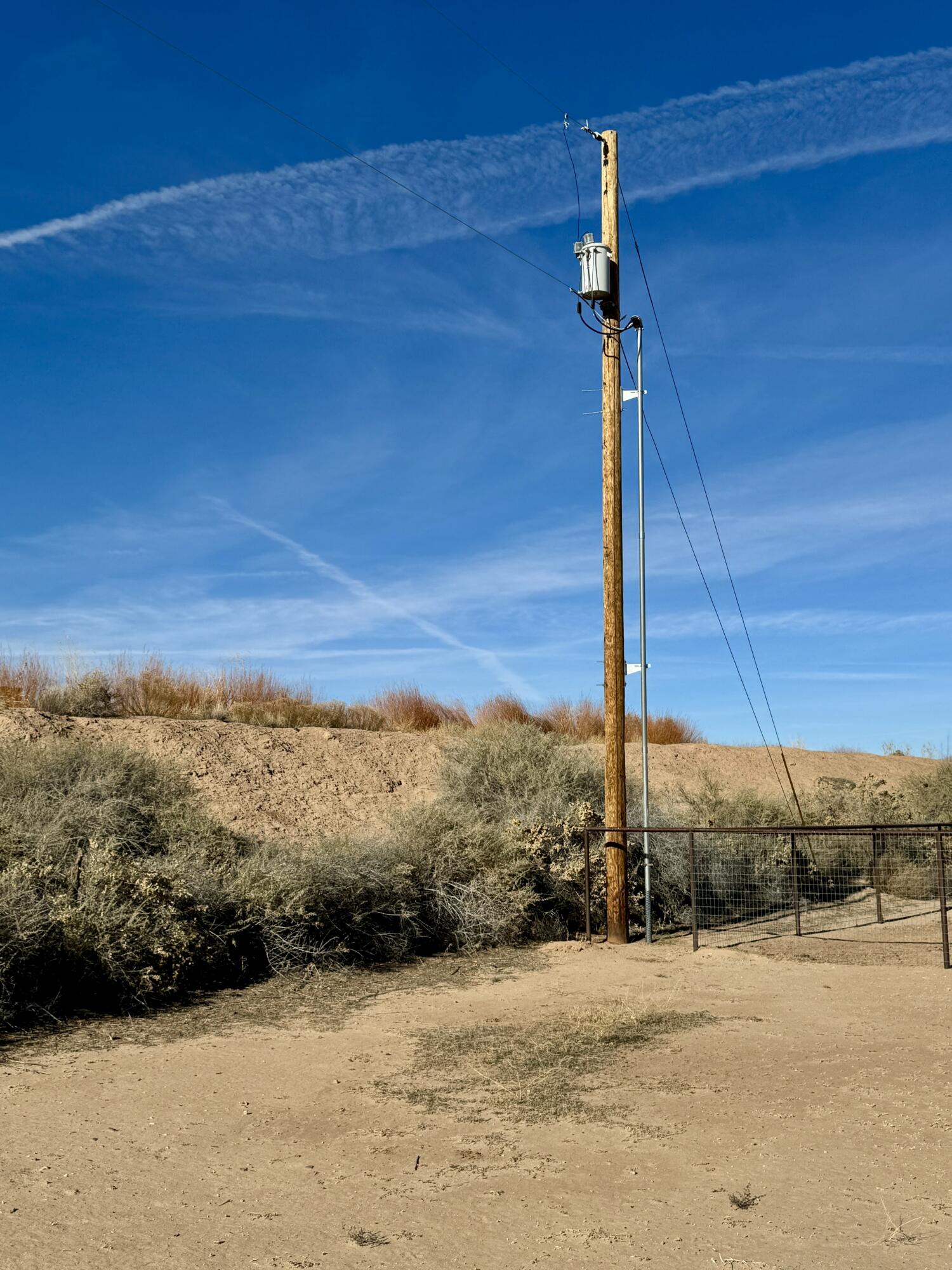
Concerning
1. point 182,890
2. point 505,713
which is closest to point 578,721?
point 505,713

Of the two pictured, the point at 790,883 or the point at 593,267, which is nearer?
the point at 593,267

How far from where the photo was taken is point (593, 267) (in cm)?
1409

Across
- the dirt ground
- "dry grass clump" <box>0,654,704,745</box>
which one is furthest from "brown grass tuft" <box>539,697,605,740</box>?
the dirt ground

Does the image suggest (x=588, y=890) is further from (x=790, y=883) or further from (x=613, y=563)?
(x=790, y=883)

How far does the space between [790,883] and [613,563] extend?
23.3 feet

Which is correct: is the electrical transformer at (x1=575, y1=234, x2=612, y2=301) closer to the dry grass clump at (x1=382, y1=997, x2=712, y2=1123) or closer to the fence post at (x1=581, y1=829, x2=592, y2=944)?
the fence post at (x1=581, y1=829, x2=592, y2=944)

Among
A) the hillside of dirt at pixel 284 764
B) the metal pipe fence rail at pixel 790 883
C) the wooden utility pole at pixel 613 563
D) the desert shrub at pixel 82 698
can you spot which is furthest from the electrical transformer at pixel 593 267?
the desert shrub at pixel 82 698

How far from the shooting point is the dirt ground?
488 cm

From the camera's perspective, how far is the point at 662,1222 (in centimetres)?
505

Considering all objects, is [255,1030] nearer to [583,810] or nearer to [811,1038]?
[811,1038]

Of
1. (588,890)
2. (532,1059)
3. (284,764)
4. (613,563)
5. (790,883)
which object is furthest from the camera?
(284,764)

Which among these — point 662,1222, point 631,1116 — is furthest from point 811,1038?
point 662,1222

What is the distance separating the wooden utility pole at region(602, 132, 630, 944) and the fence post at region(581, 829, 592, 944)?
0.26 meters

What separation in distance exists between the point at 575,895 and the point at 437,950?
2510 mm
